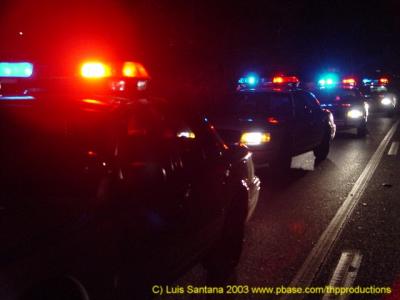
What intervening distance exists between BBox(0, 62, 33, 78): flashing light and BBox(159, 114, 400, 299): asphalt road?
170 inches

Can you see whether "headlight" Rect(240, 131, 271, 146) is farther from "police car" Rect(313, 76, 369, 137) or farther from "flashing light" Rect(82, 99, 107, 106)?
"police car" Rect(313, 76, 369, 137)

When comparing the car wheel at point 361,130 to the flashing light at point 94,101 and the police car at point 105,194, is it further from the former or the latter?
the flashing light at point 94,101

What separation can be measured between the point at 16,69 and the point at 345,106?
1010 centimetres

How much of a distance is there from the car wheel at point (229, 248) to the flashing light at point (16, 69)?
629 cm

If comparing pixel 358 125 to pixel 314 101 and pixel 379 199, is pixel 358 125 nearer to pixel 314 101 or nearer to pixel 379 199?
pixel 314 101

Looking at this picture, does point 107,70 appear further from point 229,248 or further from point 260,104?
point 229,248

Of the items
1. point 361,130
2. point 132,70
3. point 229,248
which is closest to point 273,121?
point 132,70

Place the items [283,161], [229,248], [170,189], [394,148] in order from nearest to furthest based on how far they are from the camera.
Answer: [170,189], [229,248], [283,161], [394,148]

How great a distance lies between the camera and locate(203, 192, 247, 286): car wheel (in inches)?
229

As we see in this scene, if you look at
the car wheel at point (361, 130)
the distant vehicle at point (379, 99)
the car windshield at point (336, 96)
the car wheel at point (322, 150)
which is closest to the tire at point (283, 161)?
the car wheel at point (322, 150)

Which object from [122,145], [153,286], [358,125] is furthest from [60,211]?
[358,125]

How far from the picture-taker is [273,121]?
437 inches

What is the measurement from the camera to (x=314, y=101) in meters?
13.2

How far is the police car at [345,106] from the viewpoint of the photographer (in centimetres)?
1859
